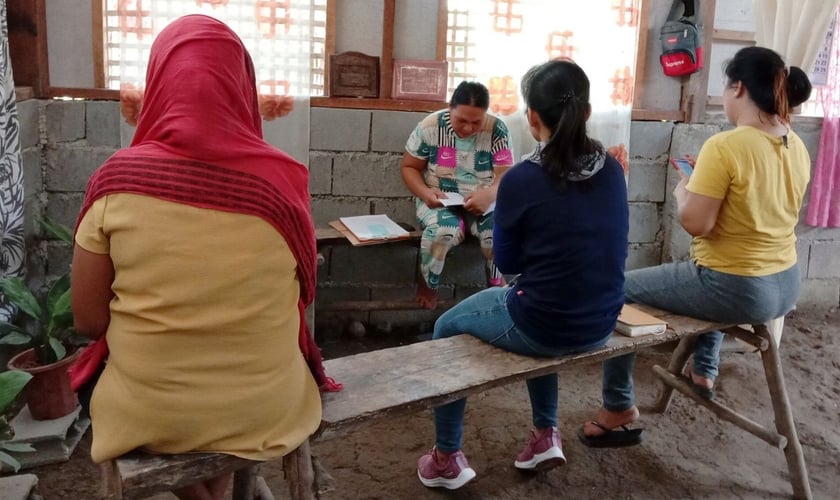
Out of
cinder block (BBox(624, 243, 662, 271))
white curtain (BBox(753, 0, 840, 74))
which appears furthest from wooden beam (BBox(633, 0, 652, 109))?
cinder block (BBox(624, 243, 662, 271))

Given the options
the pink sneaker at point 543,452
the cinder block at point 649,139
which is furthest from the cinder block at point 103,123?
the cinder block at point 649,139

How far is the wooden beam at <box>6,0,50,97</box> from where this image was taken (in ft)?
10.7

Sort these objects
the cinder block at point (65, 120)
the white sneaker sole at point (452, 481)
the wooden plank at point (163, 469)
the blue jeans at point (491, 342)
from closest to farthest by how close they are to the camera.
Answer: the wooden plank at point (163, 469) → the blue jeans at point (491, 342) → the white sneaker sole at point (452, 481) → the cinder block at point (65, 120)

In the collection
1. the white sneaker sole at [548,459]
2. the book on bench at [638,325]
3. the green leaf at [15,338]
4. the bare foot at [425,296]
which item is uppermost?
the book on bench at [638,325]

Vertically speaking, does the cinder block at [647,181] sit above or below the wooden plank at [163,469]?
above

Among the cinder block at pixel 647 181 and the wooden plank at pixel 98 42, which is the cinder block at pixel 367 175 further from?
the cinder block at pixel 647 181

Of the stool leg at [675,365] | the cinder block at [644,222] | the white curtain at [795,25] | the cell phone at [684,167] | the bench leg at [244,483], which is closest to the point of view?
the bench leg at [244,483]

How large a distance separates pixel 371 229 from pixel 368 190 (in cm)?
41

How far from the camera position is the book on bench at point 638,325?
229 centimetres

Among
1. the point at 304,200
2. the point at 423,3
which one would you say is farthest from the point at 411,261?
the point at 304,200

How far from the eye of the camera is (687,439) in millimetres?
2768

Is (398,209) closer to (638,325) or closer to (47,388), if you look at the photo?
(638,325)

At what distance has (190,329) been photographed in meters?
1.33

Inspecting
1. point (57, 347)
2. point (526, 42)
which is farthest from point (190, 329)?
point (526, 42)
